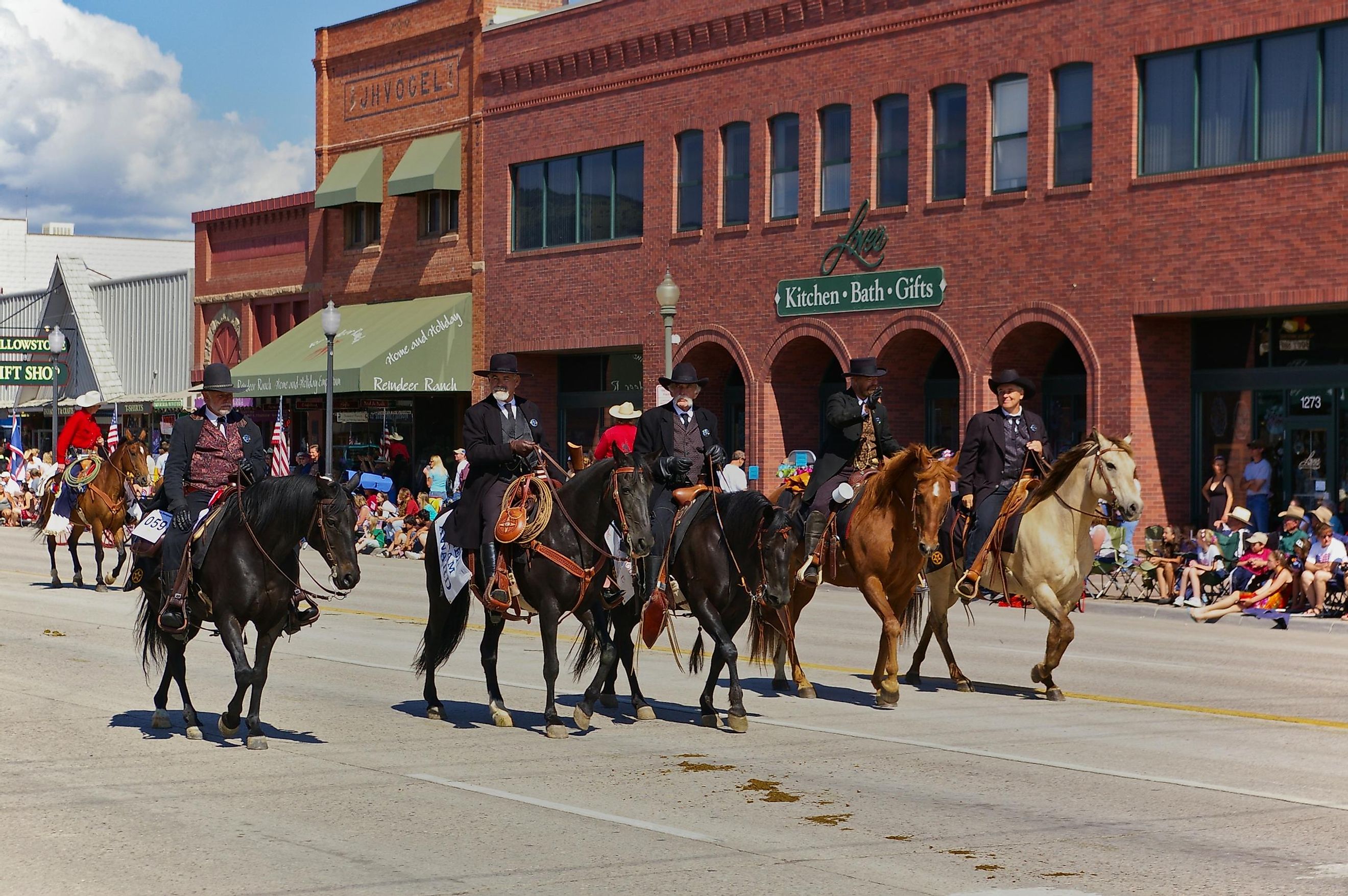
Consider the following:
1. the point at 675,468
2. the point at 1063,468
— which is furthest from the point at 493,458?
the point at 1063,468

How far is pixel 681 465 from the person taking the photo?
12.9 m

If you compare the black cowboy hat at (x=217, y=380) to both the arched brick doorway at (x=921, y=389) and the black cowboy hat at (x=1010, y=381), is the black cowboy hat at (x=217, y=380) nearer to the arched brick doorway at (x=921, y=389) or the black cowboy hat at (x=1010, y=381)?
the black cowboy hat at (x=1010, y=381)

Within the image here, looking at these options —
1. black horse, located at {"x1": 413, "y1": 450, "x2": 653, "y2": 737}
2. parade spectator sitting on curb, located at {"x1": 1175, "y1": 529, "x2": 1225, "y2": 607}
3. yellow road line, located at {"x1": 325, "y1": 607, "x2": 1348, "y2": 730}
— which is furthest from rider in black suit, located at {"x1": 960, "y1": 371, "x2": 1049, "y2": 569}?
parade spectator sitting on curb, located at {"x1": 1175, "y1": 529, "x2": 1225, "y2": 607}

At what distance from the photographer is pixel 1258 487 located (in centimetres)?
2691

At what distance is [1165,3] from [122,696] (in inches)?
813

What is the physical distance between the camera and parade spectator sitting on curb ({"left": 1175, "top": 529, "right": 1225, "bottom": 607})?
2436 centimetres

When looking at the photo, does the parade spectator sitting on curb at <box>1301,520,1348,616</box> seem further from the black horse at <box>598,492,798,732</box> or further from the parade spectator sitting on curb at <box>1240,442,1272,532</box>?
the black horse at <box>598,492,798,732</box>

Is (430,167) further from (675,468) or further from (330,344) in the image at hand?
(675,468)

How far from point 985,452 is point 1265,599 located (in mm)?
9036

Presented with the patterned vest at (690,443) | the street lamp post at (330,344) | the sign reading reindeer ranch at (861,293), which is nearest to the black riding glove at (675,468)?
the patterned vest at (690,443)

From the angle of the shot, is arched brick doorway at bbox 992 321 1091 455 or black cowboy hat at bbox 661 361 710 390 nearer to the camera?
black cowboy hat at bbox 661 361 710 390

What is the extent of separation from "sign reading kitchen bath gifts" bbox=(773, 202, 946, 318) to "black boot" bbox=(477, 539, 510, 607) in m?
20.1

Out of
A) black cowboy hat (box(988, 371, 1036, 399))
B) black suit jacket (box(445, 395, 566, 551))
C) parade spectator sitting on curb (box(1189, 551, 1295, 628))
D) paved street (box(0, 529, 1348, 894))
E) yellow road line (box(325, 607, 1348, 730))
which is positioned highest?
black cowboy hat (box(988, 371, 1036, 399))

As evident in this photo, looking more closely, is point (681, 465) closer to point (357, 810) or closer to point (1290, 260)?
point (357, 810)
